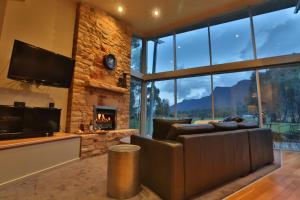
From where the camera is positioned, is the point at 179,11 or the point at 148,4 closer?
the point at 148,4

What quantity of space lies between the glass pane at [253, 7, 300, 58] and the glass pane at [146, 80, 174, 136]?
3.18 metres

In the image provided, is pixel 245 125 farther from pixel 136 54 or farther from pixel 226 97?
pixel 136 54

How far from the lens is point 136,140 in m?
2.50

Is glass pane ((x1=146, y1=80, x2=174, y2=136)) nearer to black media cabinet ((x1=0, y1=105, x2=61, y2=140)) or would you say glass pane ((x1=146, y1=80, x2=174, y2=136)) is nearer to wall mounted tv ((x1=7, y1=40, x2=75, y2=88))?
wall mounted tv ((x1=7, y1=40, x2=75, y2=88))

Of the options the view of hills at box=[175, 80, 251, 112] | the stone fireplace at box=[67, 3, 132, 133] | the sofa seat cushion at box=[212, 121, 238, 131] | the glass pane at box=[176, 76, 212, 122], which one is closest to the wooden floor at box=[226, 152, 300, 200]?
the sofa seat cushion at box=[212, 121, 238, 131]

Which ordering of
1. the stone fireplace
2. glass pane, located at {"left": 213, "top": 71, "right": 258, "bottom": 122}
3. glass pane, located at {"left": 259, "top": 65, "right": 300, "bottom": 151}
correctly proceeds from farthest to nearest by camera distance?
glass pane, located at {"left": 213, "top": 71, "right": 258, "bottom": 122} → glass pane, located at {"left": 259, "top": 65, "right": 300, "bottom": 151} → the stone fireplace

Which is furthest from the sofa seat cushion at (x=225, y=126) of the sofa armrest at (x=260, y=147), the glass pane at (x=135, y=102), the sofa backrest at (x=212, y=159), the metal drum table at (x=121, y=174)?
the glass pane at (x=135, y=102)

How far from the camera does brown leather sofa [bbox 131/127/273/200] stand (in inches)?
69.6

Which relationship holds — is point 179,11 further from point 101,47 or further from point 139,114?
point 139,114

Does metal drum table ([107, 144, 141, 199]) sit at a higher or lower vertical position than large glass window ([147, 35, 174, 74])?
lower

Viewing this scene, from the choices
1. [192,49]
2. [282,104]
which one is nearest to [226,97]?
[282,104]

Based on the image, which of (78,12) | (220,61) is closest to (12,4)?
(78,12)

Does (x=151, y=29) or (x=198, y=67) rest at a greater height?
(x=151, y=29)

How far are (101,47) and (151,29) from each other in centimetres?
241
